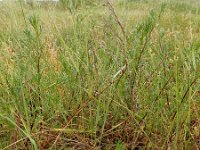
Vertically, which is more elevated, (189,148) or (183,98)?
(183,98)

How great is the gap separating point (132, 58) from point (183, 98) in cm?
38

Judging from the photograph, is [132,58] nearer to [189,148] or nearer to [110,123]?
[110,123]

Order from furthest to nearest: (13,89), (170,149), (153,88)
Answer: (153,88) < (13,89) < (170,149)

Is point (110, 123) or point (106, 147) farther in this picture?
point (110, 123)

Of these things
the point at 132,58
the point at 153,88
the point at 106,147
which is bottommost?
the point at 106,147

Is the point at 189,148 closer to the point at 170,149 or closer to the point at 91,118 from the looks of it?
the point at 170,149

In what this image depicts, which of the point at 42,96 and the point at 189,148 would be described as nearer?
the point at 189,148

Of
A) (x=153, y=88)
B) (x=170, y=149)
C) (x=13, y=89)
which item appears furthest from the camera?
(x=153, y=88)

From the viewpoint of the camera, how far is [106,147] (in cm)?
122

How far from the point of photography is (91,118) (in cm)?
128

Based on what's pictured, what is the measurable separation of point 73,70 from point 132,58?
256 millimetres

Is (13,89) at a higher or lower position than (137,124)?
higher

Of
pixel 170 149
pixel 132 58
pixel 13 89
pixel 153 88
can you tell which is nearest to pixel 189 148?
pixel 170 149

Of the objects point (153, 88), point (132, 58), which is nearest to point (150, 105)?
point (153, 88)
